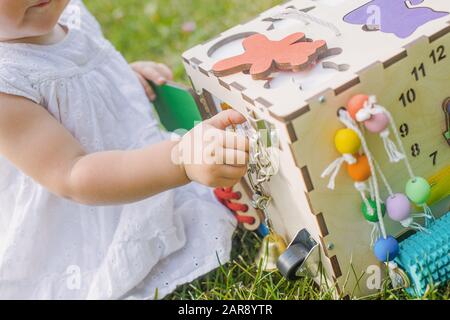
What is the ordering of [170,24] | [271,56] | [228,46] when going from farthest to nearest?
[170,24] → [228,46] → [271,56]

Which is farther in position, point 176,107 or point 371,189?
point 176,107

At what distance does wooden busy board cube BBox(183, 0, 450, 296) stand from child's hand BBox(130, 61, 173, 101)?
0.95 feet

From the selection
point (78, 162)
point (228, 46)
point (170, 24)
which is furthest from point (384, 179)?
point (170, 24)

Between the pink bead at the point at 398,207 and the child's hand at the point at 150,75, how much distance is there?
1.83 ft

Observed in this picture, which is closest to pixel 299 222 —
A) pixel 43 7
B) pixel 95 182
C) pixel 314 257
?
pixel 314 257

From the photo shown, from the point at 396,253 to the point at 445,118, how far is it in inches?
8.0

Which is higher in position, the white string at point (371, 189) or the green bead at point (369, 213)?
the white string at point (371, 189)

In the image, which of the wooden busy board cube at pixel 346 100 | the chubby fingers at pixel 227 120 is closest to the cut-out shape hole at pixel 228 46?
the wooden busy board cube at pixel 346 100

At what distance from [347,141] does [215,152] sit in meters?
0.18

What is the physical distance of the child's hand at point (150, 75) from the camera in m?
1.32

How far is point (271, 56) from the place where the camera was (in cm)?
95

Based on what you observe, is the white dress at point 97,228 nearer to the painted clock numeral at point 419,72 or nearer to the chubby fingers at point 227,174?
the chubby fingers at point 227,174

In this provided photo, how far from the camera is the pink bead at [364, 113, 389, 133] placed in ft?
2.73

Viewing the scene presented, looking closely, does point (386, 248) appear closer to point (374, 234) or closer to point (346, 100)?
point (374, 234)
